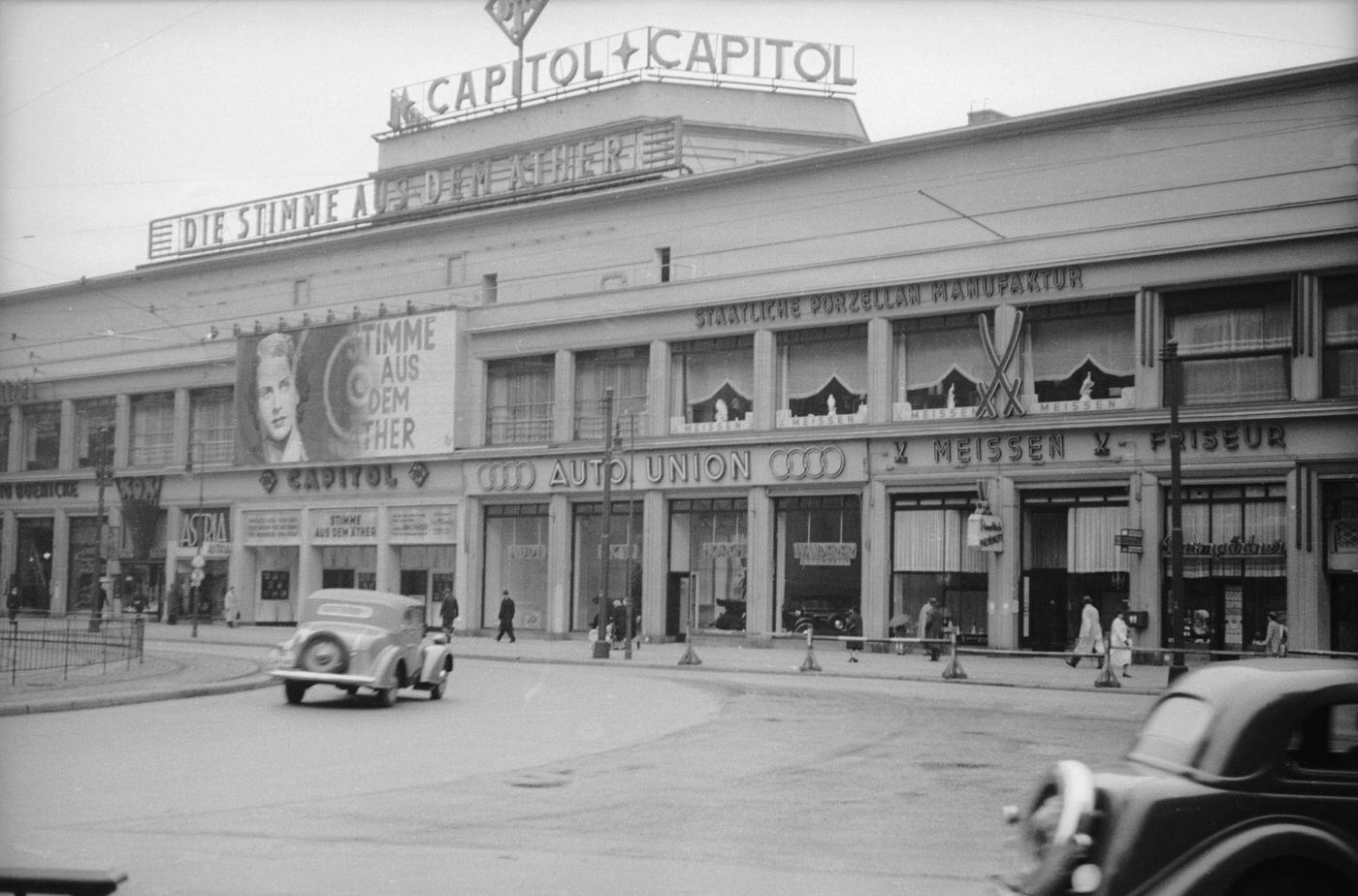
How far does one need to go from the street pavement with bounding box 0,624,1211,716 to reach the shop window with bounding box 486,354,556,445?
7.38 m

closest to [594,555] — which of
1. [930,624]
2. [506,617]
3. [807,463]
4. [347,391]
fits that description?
[506,617]

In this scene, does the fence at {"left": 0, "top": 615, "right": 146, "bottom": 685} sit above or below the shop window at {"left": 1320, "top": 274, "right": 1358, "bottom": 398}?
below

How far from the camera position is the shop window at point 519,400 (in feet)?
179

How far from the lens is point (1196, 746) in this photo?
23.8 feet

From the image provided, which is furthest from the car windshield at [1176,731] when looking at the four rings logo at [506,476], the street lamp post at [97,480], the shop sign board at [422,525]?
the street lamp post at [97,480]

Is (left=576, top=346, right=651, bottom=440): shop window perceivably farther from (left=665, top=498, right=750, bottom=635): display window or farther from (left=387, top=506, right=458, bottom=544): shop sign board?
(left=387, top=506, right=458, bottom=544): shop sign board

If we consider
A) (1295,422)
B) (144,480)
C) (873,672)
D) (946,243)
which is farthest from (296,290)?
(1295,422)

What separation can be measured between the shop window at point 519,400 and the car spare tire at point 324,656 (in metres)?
30.9

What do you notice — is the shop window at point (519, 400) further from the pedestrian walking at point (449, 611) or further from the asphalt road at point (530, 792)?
the asphalt road at point (530, 792)

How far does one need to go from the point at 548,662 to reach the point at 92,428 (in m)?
41.1

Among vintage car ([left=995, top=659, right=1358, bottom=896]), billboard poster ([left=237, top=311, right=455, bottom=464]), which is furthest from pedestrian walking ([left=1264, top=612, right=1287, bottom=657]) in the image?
billboard poster ([left=237, top=311, right=455, bottom=464])

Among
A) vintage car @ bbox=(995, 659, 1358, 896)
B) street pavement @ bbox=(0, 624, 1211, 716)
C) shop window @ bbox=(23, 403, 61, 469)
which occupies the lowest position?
street pavement @ bbox=(0, 624, 1211, 716)

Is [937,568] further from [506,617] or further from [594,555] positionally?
[506,617]

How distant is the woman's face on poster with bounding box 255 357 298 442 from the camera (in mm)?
63156
